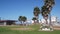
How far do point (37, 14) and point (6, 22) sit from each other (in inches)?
1360

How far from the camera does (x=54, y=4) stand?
57.3m

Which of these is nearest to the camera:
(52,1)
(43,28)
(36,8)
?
(43,28)

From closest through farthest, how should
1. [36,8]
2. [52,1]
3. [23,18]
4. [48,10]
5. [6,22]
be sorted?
[52,1], [48,10], [36,8], [6,22], [23,18]

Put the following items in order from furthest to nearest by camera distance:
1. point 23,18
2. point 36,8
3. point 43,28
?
1. point 23,18
2. point 36,8
3. point 43,28

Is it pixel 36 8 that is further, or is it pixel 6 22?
pixel 6 22

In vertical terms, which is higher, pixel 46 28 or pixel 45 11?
pixel 45 11

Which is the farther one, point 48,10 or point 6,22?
point 6,22

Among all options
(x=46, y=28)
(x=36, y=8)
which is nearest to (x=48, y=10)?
(x=46, y=28)

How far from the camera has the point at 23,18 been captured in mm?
125188

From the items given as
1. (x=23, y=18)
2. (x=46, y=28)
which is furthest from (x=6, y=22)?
(x=46, y=28)

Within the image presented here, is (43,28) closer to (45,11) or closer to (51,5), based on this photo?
(51,5)

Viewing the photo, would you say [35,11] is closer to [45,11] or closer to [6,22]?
[45,11]

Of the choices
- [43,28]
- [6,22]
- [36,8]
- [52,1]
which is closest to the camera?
[43,28]

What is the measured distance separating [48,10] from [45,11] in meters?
3.81
